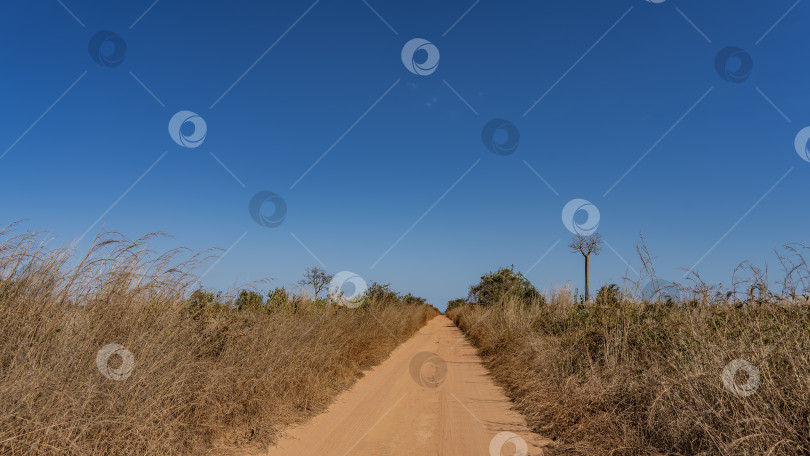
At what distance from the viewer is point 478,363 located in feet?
36.9

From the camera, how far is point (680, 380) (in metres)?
4.07

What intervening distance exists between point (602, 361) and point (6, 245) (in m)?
8.42

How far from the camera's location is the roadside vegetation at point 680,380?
3250 mm
